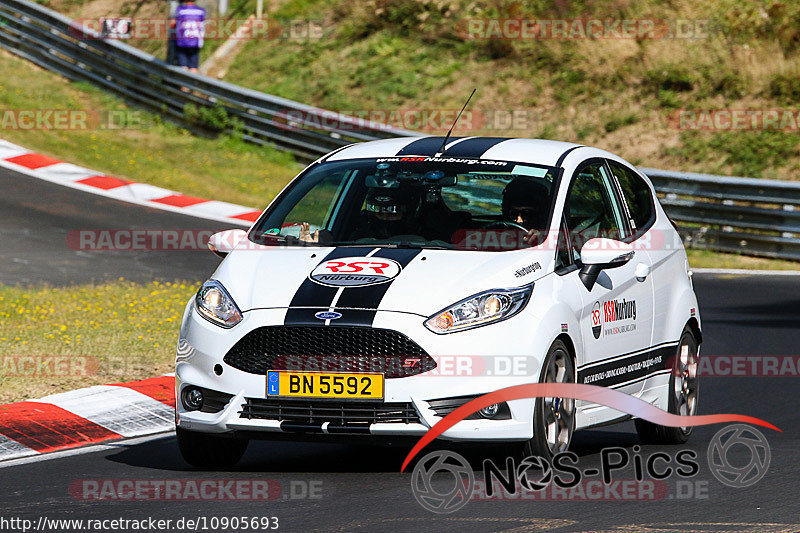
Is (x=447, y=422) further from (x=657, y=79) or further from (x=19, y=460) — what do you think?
(x=657, y=79)

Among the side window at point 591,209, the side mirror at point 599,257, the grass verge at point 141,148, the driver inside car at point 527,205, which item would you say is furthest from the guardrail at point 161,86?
the side mirror at point 599,257

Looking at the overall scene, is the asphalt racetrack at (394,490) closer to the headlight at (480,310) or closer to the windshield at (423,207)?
the headlight at (480,310)

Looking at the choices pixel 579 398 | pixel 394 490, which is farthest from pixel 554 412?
pixel 394 490

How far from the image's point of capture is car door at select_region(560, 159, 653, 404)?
294 inches

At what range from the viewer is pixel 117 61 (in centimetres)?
2569

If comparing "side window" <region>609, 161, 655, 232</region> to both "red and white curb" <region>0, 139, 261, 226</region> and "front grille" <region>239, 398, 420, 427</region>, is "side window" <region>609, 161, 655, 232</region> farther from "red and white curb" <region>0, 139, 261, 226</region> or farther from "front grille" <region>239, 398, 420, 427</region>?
"red and white curb" <region>0, 139, 261, 226</region>

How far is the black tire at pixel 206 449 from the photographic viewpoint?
718cm

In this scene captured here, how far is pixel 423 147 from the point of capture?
825 cm

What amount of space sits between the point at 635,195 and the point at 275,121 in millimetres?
15292

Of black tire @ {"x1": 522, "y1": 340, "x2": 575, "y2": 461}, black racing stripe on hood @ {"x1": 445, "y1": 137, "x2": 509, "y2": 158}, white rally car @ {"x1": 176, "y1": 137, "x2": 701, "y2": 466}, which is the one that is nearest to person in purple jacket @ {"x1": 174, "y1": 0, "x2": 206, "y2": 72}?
white rally car @ {"x1": 176, "y1": 137, "x2": 701, "y2": 466}

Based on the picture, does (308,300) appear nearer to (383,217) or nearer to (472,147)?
(383,217)

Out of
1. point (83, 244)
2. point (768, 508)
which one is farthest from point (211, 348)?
point (83, 244)

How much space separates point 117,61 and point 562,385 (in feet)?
65.7

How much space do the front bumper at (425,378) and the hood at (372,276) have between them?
13cm
